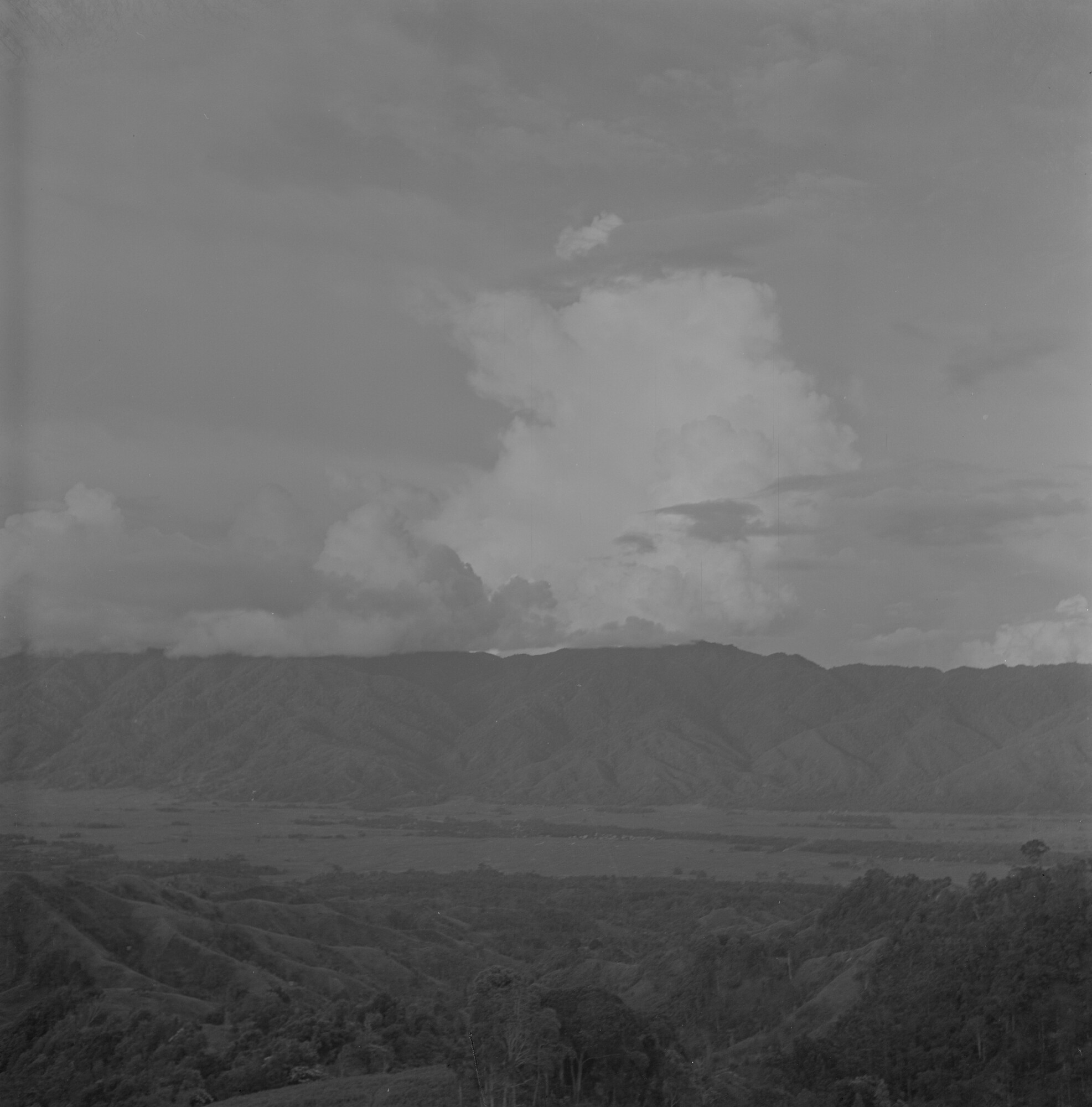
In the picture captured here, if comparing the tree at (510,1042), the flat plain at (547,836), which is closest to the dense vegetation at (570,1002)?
the tree at (510,1042)

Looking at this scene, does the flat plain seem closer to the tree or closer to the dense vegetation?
the dense vegetation

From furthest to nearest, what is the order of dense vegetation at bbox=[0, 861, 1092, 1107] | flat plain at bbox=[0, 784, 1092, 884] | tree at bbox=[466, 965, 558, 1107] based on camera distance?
flat plain at bbox=[0, 784, 1092, 884]
dense vegetation at bbox=[0, 861, 1092, 1107]
tree at bbox=[466, 965, 558, 1107]

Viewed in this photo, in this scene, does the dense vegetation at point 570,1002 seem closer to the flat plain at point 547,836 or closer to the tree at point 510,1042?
the tree at point 510,1042

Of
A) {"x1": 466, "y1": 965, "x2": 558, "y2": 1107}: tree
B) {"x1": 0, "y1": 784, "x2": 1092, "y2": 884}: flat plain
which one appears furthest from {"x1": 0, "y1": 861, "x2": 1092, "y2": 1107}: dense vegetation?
{"x1": 0, "y1": 784, "x2": 1092, "y2": 884}: flat plain

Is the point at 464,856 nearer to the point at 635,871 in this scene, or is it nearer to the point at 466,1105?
the point at 635,871

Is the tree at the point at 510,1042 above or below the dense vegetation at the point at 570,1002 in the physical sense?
above

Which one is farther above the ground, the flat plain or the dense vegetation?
the dense vegetation

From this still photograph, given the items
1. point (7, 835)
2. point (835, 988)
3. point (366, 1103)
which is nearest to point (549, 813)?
point (7, 835)
